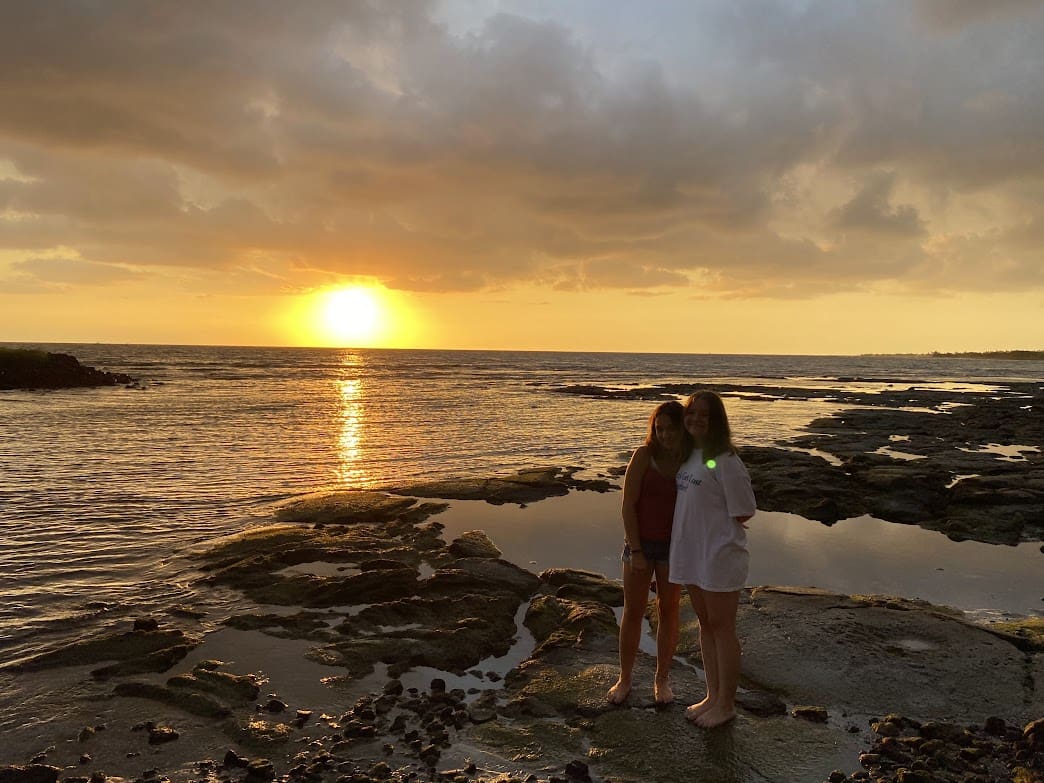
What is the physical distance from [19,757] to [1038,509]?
61.8 feet

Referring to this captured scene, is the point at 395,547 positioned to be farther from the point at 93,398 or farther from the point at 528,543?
the point at 93,398

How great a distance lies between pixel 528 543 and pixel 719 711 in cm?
713

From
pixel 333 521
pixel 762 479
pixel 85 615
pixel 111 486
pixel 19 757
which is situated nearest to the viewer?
pixel 19 757

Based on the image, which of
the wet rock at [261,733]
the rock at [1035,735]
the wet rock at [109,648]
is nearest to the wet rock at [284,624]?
the wet rock at [109,648]

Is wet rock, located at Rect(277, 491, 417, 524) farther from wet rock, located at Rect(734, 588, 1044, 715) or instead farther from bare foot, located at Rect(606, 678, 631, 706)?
bare foot, located at Rect(606, 678, 631, 706)

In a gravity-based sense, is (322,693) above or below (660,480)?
Result: below

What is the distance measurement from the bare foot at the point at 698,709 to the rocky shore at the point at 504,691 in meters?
0.10

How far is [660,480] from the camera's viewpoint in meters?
6.20

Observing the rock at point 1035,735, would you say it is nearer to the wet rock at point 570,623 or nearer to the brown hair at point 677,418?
the brown hair at point 677,418

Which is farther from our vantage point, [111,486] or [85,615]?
[111,486]

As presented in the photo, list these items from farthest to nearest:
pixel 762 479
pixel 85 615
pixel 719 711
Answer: pixel 762 479
pixel 85 615
pixel 719 711

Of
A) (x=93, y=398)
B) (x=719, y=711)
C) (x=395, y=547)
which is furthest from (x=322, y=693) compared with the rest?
(x=93, y=398)

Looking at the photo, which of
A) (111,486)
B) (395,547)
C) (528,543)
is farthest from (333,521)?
(111,486)

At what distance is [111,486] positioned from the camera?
17.0 meters
